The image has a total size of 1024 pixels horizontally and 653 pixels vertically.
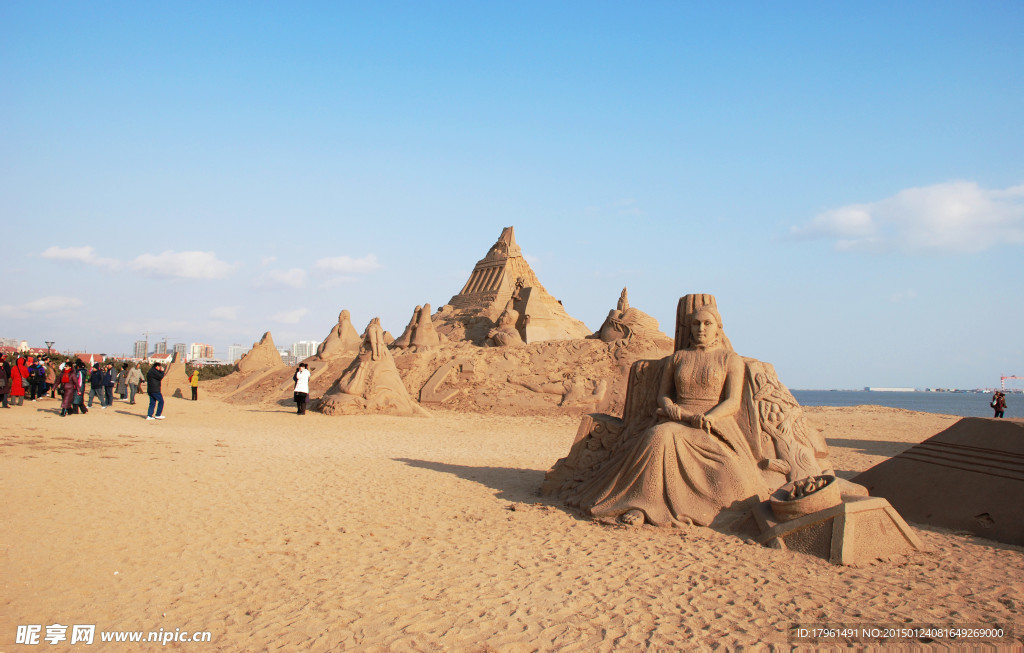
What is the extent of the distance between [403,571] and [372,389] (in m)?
11.2

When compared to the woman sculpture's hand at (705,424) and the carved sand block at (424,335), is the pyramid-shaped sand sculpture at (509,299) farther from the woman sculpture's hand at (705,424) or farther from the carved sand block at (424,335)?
the woman sculpture's hand at (705,424)

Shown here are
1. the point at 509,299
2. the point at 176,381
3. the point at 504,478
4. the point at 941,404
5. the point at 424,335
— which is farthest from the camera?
the point at 941,404

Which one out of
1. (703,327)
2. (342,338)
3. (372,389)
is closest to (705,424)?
(703,327)

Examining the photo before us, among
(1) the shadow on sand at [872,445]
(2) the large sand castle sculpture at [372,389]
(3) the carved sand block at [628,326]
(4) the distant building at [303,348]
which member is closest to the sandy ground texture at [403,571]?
(1) the shadow on sand at [872,445]

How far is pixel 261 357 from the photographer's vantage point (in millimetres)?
24000

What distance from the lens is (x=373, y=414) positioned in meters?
15.0

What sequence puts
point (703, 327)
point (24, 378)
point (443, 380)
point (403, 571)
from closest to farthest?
point (403, 571)
point (703, 327)
point (24, 378)
point (443, 380)

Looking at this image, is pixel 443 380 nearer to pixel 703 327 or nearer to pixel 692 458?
pixel 703 327

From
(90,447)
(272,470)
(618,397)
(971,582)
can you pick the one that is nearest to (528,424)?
(618,397)

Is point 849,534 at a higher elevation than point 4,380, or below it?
higher

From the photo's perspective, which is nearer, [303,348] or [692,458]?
[692,458]

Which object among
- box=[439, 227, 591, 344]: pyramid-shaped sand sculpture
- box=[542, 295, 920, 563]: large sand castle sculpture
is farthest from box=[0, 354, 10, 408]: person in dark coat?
box=[439, 227, 591, 344]: pyramid-shaped sand sculpture

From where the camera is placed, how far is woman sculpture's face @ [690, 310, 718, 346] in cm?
624

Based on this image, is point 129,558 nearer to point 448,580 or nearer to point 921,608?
point 448,580
